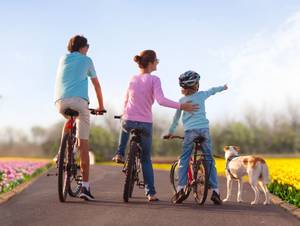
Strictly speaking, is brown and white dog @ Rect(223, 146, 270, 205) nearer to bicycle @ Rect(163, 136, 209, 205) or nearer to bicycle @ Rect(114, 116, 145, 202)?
bicycle @ Rect(163, 136, 209, 205)

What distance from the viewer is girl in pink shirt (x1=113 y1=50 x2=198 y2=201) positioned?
8.32m

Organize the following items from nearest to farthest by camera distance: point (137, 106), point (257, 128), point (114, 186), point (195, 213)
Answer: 1. point (195, 213)
2. point (137, 106)
3. point (114, 186)
4. point (257, 128)

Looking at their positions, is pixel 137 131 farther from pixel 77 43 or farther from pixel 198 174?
pixel 77 43

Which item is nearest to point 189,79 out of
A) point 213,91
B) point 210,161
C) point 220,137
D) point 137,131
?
point 213,91

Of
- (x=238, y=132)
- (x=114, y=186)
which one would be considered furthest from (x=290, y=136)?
(x=114, y=186)

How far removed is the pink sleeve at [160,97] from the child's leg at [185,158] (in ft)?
1.71

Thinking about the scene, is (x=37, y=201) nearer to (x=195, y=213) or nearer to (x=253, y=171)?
(x=195, y=213)

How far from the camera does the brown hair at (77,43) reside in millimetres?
8516

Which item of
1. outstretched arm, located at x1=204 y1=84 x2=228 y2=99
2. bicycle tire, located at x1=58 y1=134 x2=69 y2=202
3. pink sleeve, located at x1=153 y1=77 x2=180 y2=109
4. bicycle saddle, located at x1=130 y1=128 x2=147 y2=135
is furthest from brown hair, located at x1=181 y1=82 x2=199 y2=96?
bicycle tire, located at x1=58 y1=134 x2=69 y2=202

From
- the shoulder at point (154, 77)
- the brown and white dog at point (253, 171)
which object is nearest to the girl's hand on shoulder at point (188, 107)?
the shoulder at point (154, 77)

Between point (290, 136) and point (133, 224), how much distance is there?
59258 millimetres

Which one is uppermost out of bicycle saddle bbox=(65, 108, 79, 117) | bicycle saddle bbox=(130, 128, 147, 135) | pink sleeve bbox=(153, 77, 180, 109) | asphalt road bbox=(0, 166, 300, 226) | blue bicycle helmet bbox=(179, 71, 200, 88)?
blue bicycle helmet bbox=(179, 71, 200, 88)

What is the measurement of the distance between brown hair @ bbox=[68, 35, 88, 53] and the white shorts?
0.78m

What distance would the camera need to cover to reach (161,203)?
27.4ft
